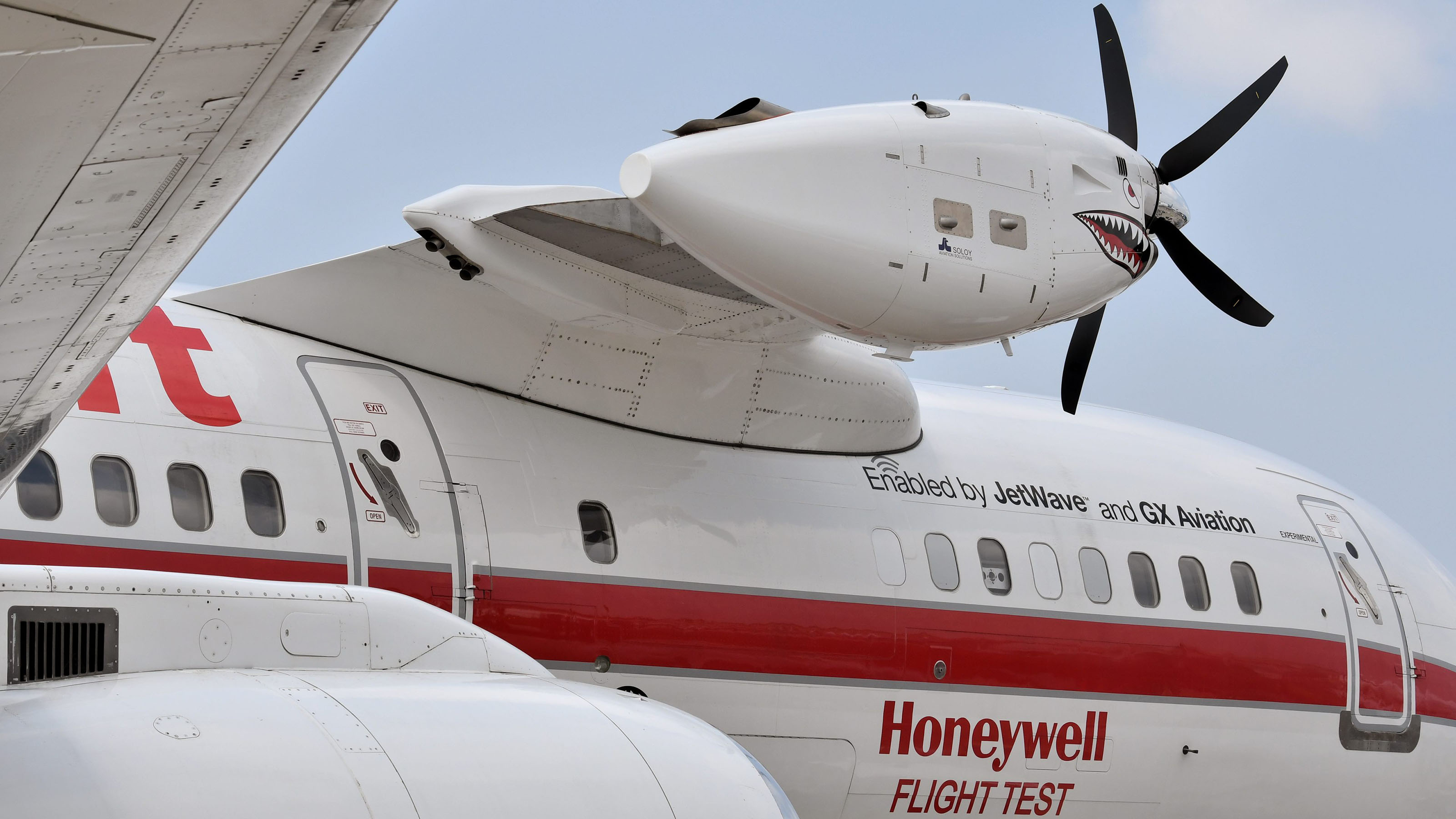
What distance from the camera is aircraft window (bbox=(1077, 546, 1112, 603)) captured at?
9.32 m

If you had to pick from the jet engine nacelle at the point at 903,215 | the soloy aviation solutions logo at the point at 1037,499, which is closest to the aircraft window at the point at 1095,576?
the soloy aviation solutions logo at the point at 1037,499

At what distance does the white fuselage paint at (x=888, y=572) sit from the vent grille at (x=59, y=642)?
3.63ft

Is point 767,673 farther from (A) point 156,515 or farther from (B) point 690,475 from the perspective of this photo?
(A) point 156,515

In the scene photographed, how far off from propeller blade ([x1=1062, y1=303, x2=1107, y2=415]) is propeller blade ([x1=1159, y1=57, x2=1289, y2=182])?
96cm

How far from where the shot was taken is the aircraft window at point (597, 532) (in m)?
7.66

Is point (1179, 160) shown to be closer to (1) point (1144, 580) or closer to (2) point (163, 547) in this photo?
(1) point (1144, 580)

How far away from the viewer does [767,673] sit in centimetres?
791

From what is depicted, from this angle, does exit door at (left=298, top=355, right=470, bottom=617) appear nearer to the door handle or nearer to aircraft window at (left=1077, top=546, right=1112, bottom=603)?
the door handle

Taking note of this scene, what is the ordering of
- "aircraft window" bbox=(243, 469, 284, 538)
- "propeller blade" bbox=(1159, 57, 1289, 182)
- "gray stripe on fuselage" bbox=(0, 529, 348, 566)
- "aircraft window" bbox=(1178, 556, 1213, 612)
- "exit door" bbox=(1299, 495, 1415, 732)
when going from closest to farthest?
1. "gray stripe on fuselage" bbox=(0, 529, 348, 566)
2. "aircraft window" bbox=(243, 469, 284, 538)
3. "propeller blade" bbox=(1159, 57, 1289, 182)
4. "aircraft window" bbox=(1178, 556, 1213, 612)
5. "exit door" bbox=(1299, 495, 1415, 732)

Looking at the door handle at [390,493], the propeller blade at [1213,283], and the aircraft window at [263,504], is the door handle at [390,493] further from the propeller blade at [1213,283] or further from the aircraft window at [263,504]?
the propeller blade at [1213,283]

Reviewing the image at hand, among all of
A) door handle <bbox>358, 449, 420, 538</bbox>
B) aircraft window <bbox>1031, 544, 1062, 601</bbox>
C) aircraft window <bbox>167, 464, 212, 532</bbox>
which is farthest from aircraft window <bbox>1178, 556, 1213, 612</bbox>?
aircraft window <bbox>167, 464, 212, 532</bbox>

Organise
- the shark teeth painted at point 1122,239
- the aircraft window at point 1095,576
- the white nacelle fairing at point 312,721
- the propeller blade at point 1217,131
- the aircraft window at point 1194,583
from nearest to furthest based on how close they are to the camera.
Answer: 1. the white nacelle fairing at point 312,721
2. the shark teeth painted at point 1122,239
3. the propeller blade at point 1217,131
4. the aircraft window at point 1095,576
5. the aircraft window at point 1194,583

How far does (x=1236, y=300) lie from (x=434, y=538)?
5097mm

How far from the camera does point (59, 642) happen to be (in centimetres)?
482
